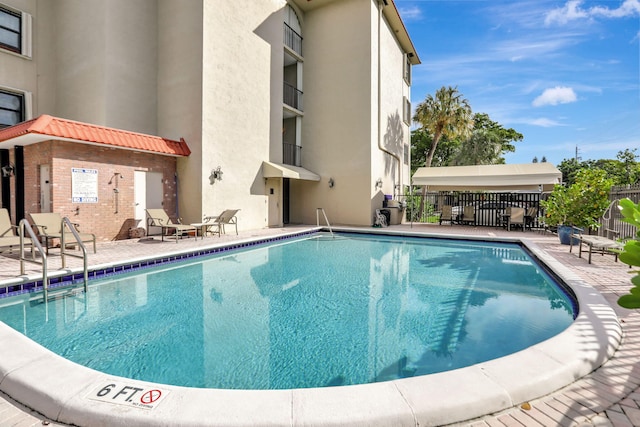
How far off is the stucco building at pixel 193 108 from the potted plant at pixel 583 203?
7.90 m

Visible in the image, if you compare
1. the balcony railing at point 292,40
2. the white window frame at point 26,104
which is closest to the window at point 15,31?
the white window frame at point 26,104

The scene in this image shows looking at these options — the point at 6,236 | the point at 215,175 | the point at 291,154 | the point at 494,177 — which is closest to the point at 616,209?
the point at 494,177

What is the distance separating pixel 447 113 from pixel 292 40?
42.5 ft

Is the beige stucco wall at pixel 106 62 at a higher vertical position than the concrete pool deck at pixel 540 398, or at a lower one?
higher

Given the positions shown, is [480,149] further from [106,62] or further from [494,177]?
[106,62]

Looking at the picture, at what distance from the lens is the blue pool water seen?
356 cm

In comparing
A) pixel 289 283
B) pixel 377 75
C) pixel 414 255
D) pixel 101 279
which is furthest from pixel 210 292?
pixel 377 75

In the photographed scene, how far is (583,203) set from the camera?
10453 mm

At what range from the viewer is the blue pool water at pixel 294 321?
3.56 meters

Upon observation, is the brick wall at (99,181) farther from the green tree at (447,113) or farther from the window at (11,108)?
the green tree at (447,113)

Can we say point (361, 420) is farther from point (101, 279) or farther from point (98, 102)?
point (98, 102)

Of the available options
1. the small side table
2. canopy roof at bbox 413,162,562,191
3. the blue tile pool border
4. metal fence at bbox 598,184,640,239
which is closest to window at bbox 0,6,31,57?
the small side table

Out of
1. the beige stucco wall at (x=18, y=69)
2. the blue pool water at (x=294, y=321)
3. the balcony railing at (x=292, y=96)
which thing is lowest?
the blue pool water at (x=294, y=321)

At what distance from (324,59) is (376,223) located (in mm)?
9279
